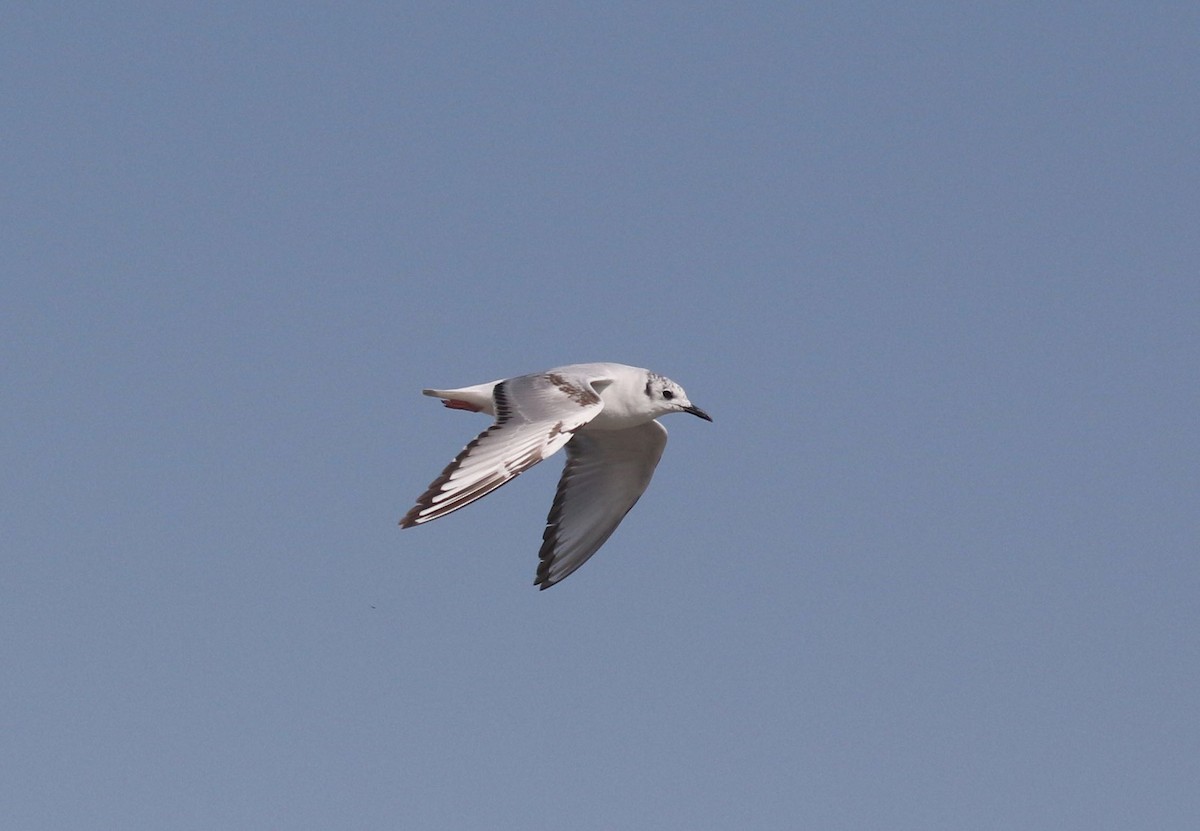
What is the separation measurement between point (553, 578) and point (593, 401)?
2.75 m

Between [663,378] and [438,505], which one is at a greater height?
[663,378]

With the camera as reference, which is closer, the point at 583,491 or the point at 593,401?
the point at 593,401

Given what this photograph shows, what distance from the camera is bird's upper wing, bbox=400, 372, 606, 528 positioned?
10.8 metres

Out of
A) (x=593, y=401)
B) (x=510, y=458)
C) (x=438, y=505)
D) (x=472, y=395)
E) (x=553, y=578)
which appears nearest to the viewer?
(x=438, y=505)

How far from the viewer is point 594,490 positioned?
1530 cm

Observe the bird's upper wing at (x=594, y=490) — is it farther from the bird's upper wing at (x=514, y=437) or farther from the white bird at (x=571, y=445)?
the bird's upper wing at (x=514, y=437)

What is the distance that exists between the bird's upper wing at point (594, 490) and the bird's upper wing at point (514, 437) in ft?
5.29

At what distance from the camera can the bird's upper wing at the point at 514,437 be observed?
1084 cm

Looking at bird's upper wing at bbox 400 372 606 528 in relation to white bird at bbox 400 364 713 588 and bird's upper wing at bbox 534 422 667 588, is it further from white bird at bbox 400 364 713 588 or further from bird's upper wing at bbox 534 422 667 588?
bird's upper wing at bbox 534 422 667 588

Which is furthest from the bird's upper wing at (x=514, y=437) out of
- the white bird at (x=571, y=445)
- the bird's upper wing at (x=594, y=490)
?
the bird's upper wing at (x=594, y=490)

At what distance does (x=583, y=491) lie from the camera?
1530 cm

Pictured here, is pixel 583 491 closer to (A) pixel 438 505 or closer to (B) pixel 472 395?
(B) pixel 472 395

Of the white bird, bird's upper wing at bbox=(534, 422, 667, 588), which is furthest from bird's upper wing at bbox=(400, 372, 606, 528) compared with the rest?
bird's upper wing at bbox=(534, 422, 667, 588)

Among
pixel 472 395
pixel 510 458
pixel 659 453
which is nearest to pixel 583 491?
pixel 659 453
